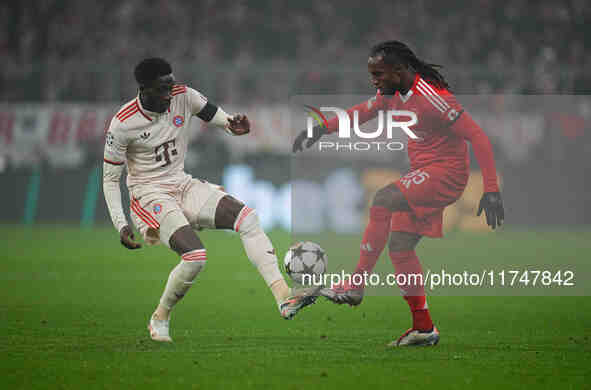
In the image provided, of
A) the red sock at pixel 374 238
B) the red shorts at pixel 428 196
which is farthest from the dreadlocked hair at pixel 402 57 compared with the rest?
the red sock at pixel 374 238

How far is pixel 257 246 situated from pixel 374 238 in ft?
2.95

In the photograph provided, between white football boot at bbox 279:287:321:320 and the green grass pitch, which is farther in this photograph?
white football boot at bbox 279:287:321:320

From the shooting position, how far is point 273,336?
6.72 metres

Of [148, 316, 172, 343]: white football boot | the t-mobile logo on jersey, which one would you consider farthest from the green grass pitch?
the t-mobile logo on jersey

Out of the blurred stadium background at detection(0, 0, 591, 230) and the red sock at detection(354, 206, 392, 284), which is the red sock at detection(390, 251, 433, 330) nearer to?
the red sock at detection(354, 206, 392, 284)

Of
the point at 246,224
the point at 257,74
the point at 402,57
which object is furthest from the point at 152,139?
the point at 257,74

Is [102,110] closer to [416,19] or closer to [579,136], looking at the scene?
[416,19]

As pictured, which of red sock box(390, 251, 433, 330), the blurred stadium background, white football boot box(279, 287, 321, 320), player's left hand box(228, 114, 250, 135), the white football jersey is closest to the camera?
white football boot box(279, 287, 321, 320)

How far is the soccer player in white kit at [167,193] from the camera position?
20.8 feet

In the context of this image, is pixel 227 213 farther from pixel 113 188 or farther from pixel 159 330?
pixel 159 330

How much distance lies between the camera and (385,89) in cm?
630

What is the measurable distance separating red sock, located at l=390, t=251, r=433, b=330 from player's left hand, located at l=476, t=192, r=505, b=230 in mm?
655

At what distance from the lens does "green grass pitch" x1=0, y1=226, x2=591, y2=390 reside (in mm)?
5031

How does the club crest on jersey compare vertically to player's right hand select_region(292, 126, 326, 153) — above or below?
above
